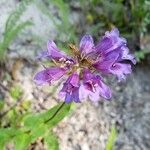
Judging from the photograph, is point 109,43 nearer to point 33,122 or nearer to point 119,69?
point 119,69

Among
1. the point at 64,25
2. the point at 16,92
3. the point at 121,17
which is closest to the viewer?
the point at 16,92

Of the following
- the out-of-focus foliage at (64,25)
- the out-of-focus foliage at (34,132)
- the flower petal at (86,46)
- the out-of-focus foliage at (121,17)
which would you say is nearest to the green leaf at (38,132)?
the out-of-focus foliage at (34,132)

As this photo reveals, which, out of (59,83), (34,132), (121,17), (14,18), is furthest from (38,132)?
(121,17)

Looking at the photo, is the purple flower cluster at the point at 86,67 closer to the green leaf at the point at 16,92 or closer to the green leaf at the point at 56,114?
the green leaf at the point at 56,114

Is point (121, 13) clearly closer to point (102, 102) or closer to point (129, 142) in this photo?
point (102, 102)

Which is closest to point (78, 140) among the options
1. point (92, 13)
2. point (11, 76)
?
point (11, 76)

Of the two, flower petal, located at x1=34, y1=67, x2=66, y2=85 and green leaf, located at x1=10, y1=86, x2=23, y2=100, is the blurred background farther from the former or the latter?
flower petal, located at x1=34, y1=67, x2=66, y2=85
